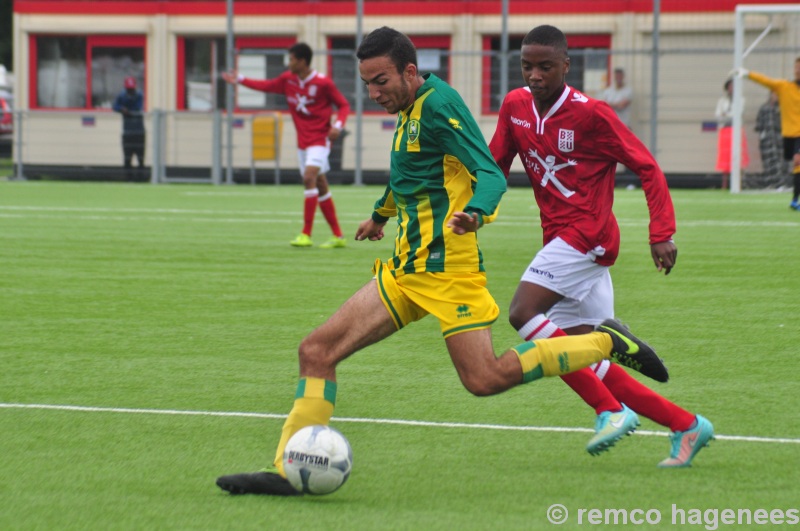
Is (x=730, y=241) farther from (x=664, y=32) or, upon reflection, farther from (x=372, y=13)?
(x=372, y=13)

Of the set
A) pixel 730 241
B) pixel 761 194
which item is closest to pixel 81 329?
pixel 730 241

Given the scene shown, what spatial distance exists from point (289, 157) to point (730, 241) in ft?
49.6

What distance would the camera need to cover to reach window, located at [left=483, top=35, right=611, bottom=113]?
26.2 metres

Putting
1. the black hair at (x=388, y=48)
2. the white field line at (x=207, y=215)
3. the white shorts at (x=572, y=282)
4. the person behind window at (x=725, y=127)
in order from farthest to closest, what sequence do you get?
1. the person behind window at (x=725, y=127)
2. the white field line at (x=207, y=215)
3. the white shorts at (x=572, y=282)
4. the black hair at (x=388, y=48)

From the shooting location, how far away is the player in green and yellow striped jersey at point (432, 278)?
4.84 m

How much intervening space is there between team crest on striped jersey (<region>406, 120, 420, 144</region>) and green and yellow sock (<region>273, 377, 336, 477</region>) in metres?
0.98

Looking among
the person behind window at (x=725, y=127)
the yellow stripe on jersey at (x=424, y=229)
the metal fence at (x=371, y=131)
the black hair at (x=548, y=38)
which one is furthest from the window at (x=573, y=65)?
the yellow stripe on jersey at (x=424, y=229)

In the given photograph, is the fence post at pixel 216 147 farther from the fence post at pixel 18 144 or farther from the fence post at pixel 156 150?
the fence post at pixel 18 144

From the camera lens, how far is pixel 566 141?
219 inches

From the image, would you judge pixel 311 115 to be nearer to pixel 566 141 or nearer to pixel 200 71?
pixel 566 141

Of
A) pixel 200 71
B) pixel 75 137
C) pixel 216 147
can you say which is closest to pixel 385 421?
pixel 216 147

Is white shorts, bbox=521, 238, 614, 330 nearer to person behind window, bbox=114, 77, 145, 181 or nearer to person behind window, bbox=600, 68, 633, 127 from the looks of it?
person behind window, bbox=600, 68, 633, 127

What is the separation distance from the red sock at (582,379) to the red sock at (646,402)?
4 cm

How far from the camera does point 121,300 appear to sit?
393 inches
